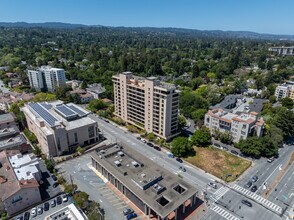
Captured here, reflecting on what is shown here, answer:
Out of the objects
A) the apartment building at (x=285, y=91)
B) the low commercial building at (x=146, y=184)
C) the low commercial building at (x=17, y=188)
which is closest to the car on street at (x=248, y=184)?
the low commercial building at (x=146, y=184)

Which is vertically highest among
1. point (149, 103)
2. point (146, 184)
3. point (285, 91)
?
point (149, 103)

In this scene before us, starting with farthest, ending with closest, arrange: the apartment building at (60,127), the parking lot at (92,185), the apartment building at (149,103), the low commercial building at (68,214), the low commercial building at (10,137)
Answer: the apartment building at (149,103)
the apartment building at (60,127)
the low commercial building at (10,137)
the parking lot at (92,185)
the low commercial building at (68,214)

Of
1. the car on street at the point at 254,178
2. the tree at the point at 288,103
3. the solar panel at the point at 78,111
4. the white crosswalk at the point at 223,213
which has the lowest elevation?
the white crosswalk at the point at 223,213

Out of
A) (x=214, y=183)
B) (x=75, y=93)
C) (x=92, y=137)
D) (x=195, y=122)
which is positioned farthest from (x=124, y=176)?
(x=75, y=93)

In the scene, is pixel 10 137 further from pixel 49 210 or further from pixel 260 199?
pixel 260 199

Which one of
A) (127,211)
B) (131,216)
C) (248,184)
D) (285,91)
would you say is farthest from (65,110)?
(285,91)

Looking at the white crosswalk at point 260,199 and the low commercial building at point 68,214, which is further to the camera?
the white crosswalk at point 260,199

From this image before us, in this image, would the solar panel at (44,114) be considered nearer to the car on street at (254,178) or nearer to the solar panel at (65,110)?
the solar panel at (65,110)
